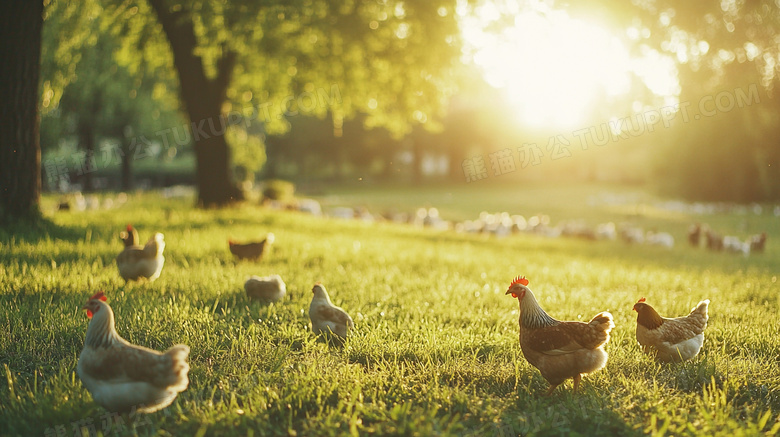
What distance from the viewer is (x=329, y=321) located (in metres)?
5.27

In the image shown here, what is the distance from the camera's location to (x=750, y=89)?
14.3 meters

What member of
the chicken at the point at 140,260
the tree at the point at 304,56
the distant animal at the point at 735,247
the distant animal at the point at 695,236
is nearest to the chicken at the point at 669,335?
the chicken at the point at 140,260

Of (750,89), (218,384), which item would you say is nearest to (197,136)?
(218,384)

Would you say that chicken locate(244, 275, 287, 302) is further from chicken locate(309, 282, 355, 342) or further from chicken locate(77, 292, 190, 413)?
chicken locate(77, 292, 190, 413)

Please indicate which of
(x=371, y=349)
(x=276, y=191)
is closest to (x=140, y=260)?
(x=371, y=349)

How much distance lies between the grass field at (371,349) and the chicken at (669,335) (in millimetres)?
125

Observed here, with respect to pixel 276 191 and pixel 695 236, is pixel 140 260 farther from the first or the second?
pixel 276 191

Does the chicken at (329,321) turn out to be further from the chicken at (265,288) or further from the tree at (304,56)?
the tree at (304,56)

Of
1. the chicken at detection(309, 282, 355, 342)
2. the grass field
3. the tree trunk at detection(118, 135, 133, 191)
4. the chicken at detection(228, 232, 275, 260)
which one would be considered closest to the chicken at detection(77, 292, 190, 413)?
the grass field

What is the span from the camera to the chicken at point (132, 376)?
134 inches

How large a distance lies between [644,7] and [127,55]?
15803 mm

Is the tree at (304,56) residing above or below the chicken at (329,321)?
above

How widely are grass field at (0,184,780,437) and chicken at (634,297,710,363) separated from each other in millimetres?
125

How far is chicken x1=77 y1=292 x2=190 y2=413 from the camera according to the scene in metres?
3.40
